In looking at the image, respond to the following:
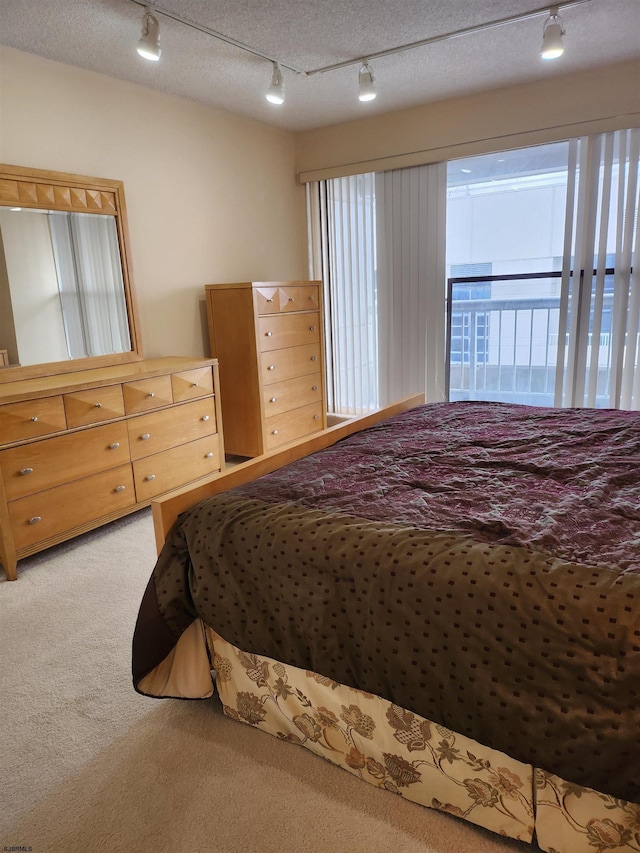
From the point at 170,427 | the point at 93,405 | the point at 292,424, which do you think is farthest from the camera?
the point at 292,424

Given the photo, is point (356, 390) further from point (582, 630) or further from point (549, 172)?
point (582, 630)

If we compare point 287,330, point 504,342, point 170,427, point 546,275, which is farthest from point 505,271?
point 170,427

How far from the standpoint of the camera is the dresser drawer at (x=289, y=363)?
4.00m

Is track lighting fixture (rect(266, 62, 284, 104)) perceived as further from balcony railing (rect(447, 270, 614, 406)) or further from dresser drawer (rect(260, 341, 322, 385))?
balcony railing (rect(447, 270, 614, 406))

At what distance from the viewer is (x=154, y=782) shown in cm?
150

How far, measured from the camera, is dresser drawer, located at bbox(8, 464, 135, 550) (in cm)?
259

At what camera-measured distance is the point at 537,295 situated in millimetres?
4969

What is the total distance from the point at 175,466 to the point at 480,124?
3.12 meters

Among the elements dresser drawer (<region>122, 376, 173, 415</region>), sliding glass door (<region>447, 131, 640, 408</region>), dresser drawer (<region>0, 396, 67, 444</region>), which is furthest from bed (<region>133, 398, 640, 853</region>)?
sliding glass door (<region>447, 131, 640, 408</region>)

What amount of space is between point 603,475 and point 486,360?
3567 millimetres

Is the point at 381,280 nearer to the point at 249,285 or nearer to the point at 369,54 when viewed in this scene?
the point at 249,285

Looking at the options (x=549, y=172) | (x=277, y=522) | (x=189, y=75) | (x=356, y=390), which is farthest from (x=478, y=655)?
(x=549, y=172)

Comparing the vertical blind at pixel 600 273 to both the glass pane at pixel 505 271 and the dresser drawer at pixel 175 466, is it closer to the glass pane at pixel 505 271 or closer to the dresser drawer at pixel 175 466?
the glass pane at pixel 505 271


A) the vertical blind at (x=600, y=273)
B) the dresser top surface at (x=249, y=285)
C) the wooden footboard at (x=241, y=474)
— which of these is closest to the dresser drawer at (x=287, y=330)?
the dresser top surface at (x=249, y=285)
